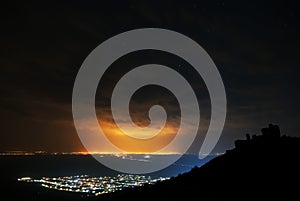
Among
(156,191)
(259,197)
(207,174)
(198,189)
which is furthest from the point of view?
(156,191)

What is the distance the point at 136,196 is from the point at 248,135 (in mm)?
13993

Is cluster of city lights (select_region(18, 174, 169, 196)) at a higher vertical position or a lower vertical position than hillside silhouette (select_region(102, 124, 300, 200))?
higher

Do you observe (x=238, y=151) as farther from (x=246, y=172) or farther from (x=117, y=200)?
(x=117, y=200)

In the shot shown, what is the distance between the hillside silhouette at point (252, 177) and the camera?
19.9 metres

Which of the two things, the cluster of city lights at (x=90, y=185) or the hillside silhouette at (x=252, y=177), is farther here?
the cluster of city lights at (x=90, y=185)

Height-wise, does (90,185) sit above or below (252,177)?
above

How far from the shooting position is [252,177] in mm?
22203

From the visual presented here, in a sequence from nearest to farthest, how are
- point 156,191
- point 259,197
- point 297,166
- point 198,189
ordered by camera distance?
point 259,197 → point 297,166 → point 198,189 → point 156,191

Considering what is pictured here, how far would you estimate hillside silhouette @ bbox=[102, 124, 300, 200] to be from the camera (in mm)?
19859

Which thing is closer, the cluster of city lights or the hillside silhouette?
the hillside silhouette

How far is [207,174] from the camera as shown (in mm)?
29406

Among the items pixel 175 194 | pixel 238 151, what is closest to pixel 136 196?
pixel 175 194

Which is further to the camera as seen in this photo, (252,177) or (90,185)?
(90,185)

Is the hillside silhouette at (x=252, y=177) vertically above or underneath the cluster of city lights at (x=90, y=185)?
underneath
